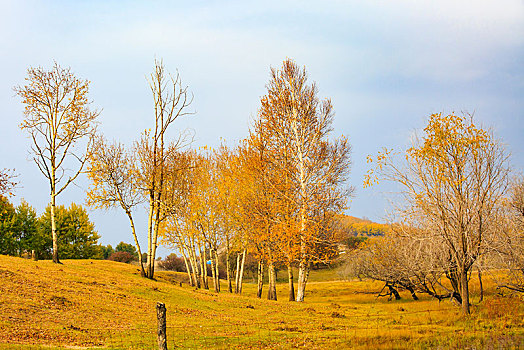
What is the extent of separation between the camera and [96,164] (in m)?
35.3

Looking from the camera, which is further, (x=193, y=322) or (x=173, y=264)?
(x=173, y=264)

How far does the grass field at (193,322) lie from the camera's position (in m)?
14.0

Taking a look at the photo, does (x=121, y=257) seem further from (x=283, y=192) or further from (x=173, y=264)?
(x=283, y=192)

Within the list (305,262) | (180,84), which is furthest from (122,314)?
(180,84)

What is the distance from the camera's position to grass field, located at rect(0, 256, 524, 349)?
14016mm

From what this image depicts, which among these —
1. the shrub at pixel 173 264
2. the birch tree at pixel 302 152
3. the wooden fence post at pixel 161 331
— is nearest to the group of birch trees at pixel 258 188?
the birch tree at pixel 302 152

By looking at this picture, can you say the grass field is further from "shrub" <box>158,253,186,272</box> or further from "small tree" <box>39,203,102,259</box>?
"shrub" <box>158,253,186,272</box>

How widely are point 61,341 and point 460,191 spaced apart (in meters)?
17.7

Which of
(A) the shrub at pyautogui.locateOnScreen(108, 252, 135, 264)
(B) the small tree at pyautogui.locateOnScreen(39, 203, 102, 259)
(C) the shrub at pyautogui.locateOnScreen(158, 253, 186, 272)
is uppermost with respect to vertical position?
(B) the small tree at pyautogui.locateOnScreen(39, 203, 102, 259)

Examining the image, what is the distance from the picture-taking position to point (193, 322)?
1880cm

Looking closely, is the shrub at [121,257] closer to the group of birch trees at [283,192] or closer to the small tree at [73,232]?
the small tree at [73,232]

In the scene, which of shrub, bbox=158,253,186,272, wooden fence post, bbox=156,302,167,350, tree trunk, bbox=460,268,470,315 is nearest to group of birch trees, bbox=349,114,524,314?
tree trunk, bbox=460,268,470,315

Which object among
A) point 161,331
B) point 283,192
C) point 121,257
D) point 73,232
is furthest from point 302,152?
point 121,257

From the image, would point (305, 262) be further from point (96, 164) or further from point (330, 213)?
point (96, 164)
